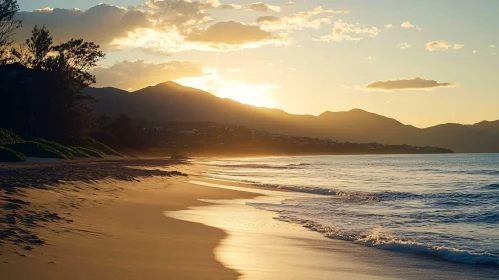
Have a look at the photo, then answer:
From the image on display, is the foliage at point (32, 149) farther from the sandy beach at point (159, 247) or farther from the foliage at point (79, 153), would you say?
the sandy beach at point (159, 247)

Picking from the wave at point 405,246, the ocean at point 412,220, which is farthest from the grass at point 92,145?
the wave at point 405,246

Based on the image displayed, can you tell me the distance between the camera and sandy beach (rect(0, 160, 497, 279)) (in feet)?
21.5

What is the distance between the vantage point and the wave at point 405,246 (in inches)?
392

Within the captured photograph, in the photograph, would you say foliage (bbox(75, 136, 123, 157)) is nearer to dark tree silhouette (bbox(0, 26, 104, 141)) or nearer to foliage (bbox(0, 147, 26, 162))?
dark tree silhouette (bbox(0, 26, 104, 141))

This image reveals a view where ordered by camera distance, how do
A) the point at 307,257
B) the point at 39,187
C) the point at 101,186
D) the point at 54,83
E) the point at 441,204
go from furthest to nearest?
the point at 54,83, the point at 441,204, the point at 101,186, the point at 39,187, the point at 307,257

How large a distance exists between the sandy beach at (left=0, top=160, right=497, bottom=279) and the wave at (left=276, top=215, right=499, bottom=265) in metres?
0.44

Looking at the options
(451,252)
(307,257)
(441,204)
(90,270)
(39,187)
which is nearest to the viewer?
(90,270)

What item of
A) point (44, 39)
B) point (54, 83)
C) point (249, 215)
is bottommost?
point (249, 215)

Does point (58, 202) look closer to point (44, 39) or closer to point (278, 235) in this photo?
point (278, 235)

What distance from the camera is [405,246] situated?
11070mm

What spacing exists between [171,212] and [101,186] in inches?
205

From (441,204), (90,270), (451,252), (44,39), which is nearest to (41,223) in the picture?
(90,270)

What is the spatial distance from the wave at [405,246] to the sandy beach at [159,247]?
1.44ft

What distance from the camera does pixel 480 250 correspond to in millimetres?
10859
